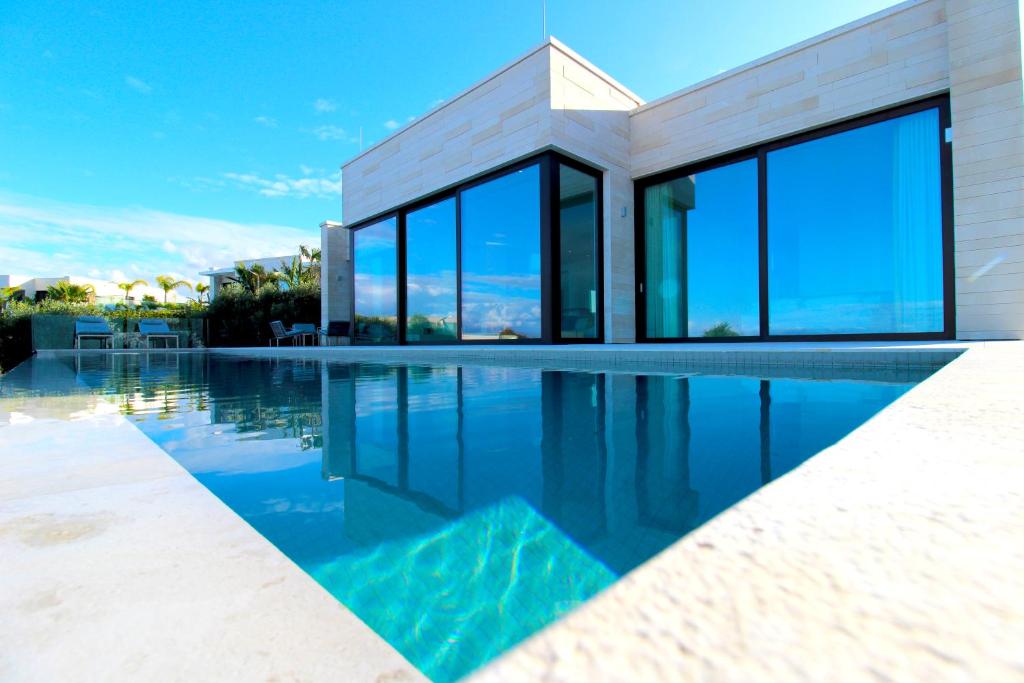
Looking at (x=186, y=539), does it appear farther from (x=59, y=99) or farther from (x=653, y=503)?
(x=59, y=99)

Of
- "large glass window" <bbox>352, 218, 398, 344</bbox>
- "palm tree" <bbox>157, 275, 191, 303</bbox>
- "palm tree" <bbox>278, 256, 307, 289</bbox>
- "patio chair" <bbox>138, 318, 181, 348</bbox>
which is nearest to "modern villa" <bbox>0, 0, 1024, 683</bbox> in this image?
"large glass window" <bbox>352, 218, 398, 344</bbox>

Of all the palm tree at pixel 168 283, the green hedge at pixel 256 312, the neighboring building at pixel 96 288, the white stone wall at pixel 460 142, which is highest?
the palm tree at pixel 168 283

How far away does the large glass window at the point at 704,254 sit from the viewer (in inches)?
245

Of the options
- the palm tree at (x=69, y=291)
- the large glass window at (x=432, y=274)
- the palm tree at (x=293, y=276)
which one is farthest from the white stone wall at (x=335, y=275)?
the palm tree at (x=69, y=291)

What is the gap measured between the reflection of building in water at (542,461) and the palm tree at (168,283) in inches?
1727

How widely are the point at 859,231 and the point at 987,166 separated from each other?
112 centimetres

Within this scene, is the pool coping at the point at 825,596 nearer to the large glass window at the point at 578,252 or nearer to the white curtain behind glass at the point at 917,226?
the white curtain behind glass at the point at 917,226

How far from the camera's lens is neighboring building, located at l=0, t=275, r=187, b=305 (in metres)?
30.6

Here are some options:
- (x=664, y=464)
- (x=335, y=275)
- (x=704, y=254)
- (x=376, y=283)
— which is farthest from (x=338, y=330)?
(x=664, y=464)

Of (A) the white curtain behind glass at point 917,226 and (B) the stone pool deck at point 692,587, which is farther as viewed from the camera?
(A) the white curtain behind glass at point 917,226

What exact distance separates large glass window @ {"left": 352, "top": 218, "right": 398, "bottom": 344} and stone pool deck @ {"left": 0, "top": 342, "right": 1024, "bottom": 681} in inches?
331

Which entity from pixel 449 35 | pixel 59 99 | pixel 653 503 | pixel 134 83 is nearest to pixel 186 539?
pixel 653 503

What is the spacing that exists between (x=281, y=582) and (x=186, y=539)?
28cm

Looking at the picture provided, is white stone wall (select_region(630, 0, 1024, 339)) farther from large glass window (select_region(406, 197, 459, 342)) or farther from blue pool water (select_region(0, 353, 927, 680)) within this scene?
large glass window (select_region(406, 197, 459, 342))
